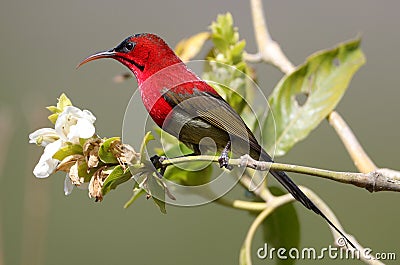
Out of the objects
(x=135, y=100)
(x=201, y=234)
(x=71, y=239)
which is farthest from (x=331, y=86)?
(x=71, y=239)

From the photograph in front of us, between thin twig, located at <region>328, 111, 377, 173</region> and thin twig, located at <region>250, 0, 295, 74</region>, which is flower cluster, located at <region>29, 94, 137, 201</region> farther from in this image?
thin twig, located at <region>250, 0, 295, 74</region>

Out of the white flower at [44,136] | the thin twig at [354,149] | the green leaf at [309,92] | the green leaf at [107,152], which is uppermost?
the green leaf at [309,92]

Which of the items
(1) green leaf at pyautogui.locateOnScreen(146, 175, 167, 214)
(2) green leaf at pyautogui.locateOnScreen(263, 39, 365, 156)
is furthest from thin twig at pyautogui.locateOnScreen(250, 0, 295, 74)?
(1) green leaf at pyautogui.locateOnScreen(146, 175, 167, 214)

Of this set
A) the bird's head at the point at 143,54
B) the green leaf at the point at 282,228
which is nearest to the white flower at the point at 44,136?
the bird's head at the point at 143,54

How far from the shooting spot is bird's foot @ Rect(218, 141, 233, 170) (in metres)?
0.56

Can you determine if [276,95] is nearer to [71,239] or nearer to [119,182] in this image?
[119,182]

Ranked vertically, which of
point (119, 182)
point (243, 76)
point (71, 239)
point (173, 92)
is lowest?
point (119, 182)

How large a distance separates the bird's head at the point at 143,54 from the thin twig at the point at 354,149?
24cm

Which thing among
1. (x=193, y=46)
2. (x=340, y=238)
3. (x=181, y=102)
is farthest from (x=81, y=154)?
(x=193, y=46)

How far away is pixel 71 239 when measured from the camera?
2143 millimetres

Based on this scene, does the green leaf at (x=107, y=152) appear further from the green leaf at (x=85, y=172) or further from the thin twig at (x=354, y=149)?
the thin twig at (x=354, y=149)

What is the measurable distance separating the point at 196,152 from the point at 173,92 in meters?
0.08

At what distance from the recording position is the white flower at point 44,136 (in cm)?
55

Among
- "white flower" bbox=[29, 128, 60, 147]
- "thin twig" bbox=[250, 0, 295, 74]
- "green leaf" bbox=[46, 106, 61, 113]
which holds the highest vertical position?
"thin twig" bbox=[250, 0, 295, 74]
